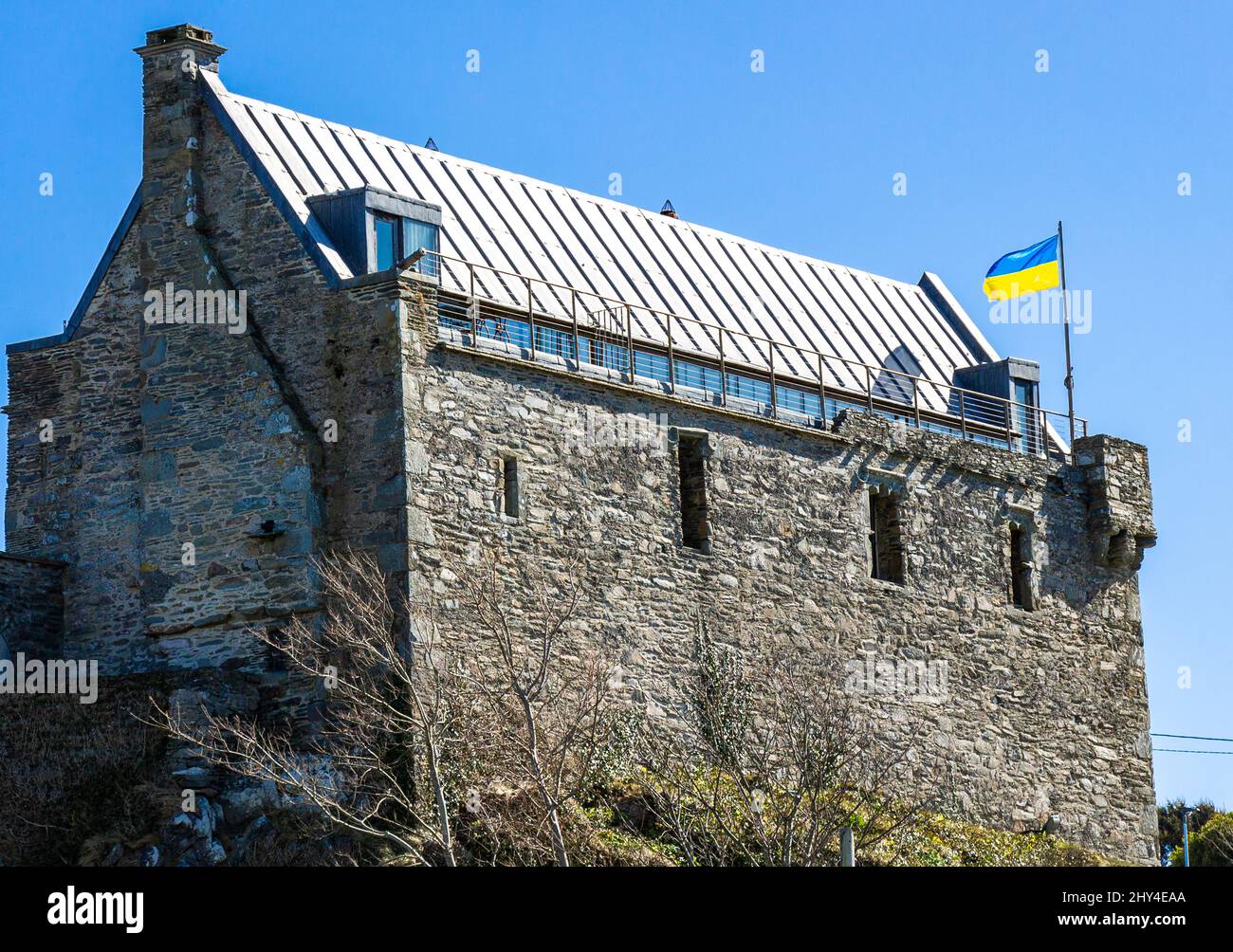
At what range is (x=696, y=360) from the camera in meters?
38.2

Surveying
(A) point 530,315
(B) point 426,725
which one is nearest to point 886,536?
(A) point 530,315

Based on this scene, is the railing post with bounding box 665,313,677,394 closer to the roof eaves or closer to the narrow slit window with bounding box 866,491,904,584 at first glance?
the narrow slit window with bounding box 866,491,904,584

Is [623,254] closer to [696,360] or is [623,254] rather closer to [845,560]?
[696,360]

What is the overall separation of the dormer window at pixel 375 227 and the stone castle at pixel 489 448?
0.05 metres

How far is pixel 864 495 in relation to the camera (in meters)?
39.8

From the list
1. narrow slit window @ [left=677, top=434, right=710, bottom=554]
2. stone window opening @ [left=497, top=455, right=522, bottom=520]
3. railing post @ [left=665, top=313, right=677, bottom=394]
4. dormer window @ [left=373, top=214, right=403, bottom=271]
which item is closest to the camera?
stone window opening @ [left=497, top=455, right=522, bottom=520]

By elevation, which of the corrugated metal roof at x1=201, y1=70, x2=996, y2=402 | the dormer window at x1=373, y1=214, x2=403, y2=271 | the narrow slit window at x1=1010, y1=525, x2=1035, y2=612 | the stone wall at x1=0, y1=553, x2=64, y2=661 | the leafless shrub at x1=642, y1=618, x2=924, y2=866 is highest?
the corrugated metal roof at x1=201, y1=70, x2=996, y2=402

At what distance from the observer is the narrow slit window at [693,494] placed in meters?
36.5

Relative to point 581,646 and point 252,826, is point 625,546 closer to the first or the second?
point 581,646

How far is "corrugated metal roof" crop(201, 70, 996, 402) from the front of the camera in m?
35.7

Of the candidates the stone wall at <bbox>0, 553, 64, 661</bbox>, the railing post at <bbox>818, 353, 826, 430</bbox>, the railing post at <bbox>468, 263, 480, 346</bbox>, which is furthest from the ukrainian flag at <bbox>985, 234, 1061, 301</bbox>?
the stone wall at <bbox>0, 553, 64, 661</bbox>

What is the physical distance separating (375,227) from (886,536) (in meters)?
11.6

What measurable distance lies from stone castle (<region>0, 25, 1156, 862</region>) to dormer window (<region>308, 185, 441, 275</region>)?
48 millimetres
